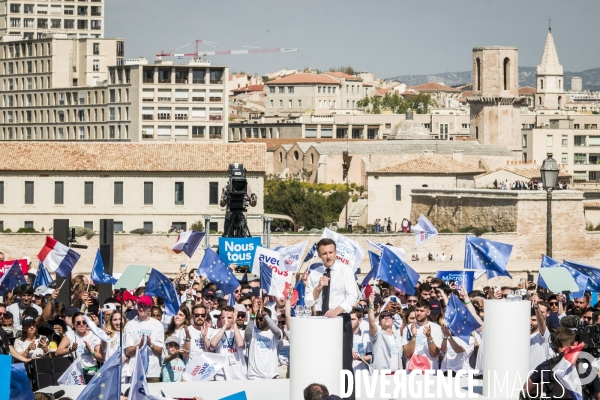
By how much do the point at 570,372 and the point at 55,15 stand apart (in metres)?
117

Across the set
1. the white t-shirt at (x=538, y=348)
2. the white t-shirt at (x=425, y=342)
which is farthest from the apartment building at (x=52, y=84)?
the white t-shirt at (x=538, y=348)

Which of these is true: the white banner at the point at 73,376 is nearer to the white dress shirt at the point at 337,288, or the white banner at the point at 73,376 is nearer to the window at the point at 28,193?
the white dress shirt at the point at 337,288

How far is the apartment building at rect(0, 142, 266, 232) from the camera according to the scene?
174ft

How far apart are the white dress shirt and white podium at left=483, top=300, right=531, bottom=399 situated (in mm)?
1618

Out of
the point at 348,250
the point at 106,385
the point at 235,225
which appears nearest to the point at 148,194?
the point at 235,225

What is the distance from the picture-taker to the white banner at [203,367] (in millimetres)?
14305

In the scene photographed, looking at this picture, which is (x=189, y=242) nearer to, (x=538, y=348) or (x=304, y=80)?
(x=538, y=348)

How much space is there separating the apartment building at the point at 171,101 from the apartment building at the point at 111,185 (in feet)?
126

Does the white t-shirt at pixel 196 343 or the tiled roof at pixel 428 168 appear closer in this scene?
the white t-shirt at pixel 196 343

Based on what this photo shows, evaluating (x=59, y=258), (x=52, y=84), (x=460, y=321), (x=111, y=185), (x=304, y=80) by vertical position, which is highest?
(x=304, y=80)

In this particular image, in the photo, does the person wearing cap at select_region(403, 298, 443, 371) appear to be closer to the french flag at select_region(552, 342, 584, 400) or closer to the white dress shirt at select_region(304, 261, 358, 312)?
the white dress shirt at select_region(304, 261, 358, 312)

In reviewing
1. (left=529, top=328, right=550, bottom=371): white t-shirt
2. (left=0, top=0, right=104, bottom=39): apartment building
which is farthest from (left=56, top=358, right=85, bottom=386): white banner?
(left=0, top=0, right=104, bottom=39): apartment building

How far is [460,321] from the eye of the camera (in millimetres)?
14461

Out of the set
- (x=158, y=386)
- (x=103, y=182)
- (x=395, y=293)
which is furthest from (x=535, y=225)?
(x=158, y=386)
